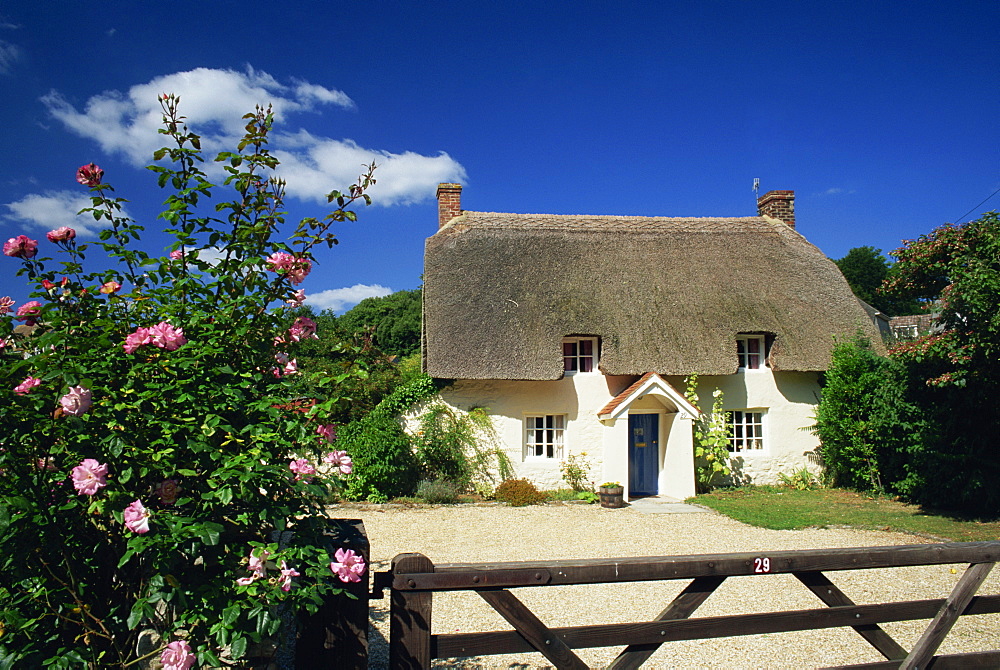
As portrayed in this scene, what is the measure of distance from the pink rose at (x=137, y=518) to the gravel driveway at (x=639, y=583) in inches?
116

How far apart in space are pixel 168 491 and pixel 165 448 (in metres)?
0.16

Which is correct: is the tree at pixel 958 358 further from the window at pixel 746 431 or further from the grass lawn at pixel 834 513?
the window at pixel 746 431

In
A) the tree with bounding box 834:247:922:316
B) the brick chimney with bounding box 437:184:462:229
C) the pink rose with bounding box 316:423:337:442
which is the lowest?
the pink rose with bounding box 316:423:337:442

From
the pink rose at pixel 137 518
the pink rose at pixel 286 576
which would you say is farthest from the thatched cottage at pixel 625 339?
the pink rose at pixel 137 518

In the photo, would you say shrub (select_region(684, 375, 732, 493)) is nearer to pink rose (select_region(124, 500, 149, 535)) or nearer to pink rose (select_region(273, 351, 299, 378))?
pink rose (select_region(273, 351, 299, 378))

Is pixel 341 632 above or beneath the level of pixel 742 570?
beneath

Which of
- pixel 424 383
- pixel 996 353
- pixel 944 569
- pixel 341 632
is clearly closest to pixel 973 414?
pixel 996 353

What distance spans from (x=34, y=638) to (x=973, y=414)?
1225cm

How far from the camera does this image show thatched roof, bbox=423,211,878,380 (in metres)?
13.1

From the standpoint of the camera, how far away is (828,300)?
1555 cm

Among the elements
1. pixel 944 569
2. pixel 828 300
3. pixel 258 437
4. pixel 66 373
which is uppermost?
pixel 828 300

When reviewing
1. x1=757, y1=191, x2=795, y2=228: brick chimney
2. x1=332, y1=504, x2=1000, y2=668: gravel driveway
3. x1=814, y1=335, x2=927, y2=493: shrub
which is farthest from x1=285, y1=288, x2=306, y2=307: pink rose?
x1=757, y1=191, x2=795, y2=228: brick chimney

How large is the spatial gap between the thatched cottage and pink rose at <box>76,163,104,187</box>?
9.96 meters

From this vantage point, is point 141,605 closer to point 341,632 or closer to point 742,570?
Result: point 341,632
